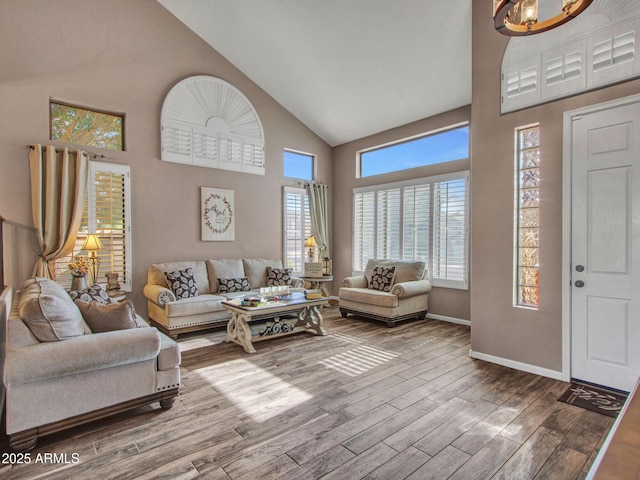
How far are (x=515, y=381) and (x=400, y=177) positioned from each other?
3.88 m

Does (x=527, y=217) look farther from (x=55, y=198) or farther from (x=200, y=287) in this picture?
(x=55, y=198)

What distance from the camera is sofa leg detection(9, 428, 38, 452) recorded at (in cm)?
214

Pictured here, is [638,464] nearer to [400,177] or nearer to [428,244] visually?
[428,244]

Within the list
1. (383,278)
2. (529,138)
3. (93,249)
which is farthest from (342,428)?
(93,249)

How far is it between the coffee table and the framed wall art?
170 centimetres

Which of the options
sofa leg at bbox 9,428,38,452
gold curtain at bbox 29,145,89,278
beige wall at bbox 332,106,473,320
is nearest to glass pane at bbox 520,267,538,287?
beige wall at bbox 332,106,473,320

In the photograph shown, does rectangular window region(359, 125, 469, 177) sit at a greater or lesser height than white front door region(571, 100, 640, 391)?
greater

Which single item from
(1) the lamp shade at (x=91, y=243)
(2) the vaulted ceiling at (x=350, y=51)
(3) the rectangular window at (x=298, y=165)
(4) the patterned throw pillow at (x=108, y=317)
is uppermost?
(2) the vaulted ceiling at (x=350, y=51)

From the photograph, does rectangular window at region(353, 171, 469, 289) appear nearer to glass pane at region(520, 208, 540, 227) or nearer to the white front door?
glass pane at region(520, 208, 540, 227)

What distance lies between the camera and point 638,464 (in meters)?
0.75

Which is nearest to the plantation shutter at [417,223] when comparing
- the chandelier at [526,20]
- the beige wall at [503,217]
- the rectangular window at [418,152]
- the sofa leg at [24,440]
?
the rectangular window at [418,152]

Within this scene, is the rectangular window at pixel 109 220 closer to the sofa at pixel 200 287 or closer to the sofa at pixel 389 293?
the sofa at pixel 200 287

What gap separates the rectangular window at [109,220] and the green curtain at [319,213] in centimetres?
332

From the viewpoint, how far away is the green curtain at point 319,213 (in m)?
7.02
